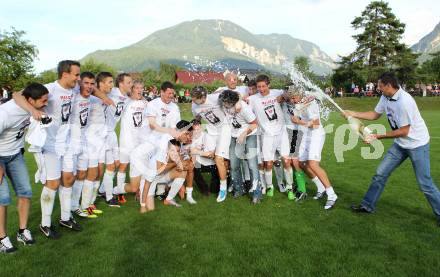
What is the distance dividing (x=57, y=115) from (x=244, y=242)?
3.64 meters

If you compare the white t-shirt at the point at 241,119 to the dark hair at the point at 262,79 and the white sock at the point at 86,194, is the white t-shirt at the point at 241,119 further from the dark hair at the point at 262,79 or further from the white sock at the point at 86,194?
the white sock at the point at 86,194

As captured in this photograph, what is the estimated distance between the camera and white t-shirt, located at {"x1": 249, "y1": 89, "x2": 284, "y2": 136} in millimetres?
8234

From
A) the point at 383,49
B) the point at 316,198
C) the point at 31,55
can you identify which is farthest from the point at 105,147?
the point at 383,49

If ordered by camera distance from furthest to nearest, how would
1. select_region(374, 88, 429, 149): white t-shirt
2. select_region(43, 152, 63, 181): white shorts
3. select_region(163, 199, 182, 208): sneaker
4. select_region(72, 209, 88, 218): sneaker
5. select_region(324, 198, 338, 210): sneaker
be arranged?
select_region(163, 199, 182, 208): sneaker
select_region(324, 198, 338, 210): sneaker
select_region(72, 209, 88, 218): sneaker
select_region(374, 88, 429, 149): white t-shirt
select_region(43, 152, 63, 181): white shorts

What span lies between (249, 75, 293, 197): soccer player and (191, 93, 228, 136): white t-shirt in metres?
0.73

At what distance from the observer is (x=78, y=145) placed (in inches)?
268

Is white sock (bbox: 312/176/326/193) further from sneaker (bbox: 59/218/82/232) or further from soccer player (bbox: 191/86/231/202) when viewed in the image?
sneaker (bbox: 59/218/82/232)

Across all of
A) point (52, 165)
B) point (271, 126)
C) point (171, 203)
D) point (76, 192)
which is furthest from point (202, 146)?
point (52, 165)

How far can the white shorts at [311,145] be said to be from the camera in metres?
7.63

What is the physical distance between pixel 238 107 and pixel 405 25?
6453cm

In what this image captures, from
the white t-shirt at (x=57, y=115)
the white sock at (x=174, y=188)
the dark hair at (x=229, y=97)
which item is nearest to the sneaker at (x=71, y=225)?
the white t-shirt at (x=57, y=115)

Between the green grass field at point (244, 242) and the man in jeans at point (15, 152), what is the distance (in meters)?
0.33

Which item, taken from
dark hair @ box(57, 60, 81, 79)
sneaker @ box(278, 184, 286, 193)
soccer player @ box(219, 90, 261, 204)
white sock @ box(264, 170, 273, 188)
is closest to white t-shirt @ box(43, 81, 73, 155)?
dark hair @ box(57, 60, 81, 79)

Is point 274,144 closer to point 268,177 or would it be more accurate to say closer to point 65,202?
point 268,177
